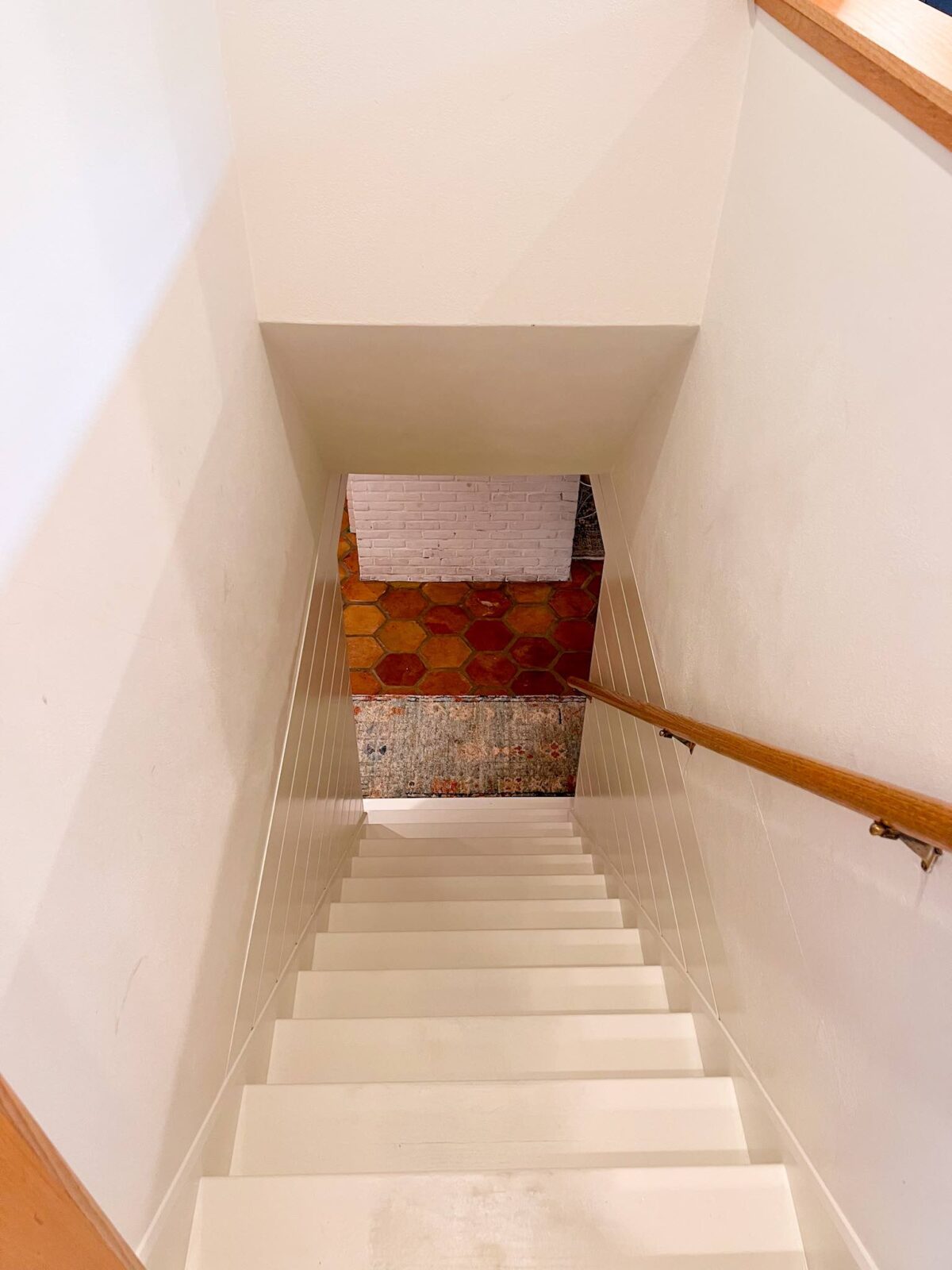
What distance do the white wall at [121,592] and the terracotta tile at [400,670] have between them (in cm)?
320

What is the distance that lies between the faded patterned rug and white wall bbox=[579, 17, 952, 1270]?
2.82 meters

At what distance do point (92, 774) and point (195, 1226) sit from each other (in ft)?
2.97

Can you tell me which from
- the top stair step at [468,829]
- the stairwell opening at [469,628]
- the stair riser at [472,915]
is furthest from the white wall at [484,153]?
the stairwell opening at [469,628]

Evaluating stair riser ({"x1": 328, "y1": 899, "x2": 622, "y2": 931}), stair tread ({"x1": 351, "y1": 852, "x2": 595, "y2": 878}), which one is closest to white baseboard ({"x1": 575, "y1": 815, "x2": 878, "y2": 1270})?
stair riser ({"x1": 328, "y1": 899, "x2": 622, "y2": 931})

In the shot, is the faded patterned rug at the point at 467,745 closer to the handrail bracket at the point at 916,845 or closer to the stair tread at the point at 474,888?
the stair tread at the point at 474,888

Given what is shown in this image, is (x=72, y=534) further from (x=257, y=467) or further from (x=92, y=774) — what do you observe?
(x=257, y=467)

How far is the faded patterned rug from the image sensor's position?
4.61 metres

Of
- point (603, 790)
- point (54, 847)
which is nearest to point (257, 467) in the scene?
point (54, 847)

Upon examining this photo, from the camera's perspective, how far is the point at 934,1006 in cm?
90

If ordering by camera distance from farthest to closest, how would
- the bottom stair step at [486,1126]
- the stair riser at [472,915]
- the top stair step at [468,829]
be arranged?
the top stair step at [468,829], the stair riser at [472,915], the bottom stair step at [486,1126]

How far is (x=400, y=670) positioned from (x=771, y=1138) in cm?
381

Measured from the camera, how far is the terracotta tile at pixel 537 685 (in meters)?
4.93

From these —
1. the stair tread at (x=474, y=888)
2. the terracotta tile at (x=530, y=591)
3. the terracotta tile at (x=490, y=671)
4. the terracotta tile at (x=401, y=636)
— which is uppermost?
the terracotta tile at (x=530, y=591)

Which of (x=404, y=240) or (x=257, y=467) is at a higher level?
(x=404, y=240)
